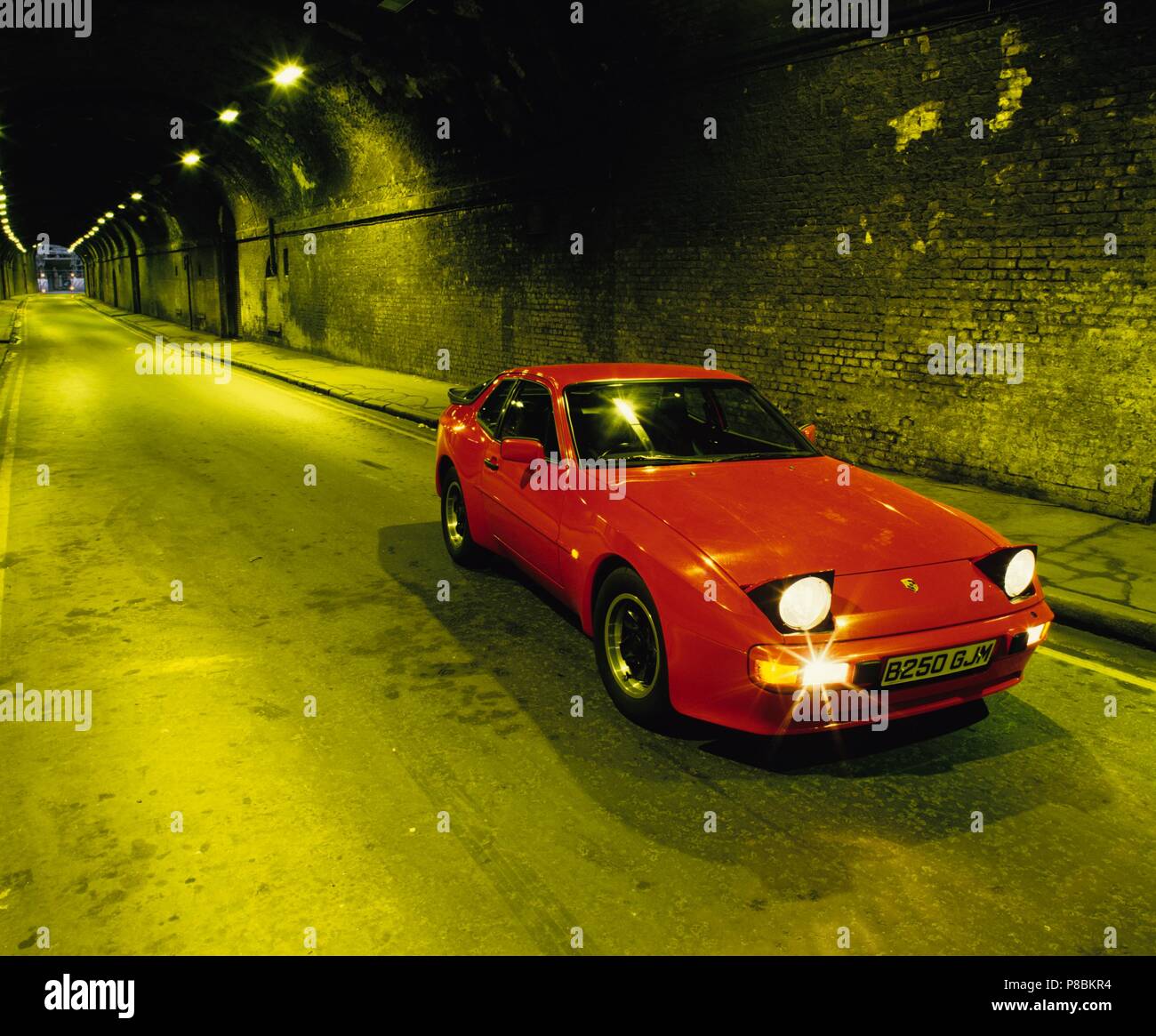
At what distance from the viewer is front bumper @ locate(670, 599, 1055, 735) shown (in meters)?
3.30

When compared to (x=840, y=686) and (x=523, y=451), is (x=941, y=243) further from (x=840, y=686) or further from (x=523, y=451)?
(x=840, y=686)

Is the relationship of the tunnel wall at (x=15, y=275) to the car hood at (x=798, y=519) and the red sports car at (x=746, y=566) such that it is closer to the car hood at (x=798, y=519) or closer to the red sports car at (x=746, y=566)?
the red sports car at (x=746, y=566)

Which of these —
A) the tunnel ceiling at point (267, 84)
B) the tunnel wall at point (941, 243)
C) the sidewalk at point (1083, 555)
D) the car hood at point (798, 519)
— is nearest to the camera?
the car hood at point (798, 519)

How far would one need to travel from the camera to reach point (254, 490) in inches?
341

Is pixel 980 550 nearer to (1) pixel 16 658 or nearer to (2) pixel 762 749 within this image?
(2) pixel 762 749

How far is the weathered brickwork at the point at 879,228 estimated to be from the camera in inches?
286

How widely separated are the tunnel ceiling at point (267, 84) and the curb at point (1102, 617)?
9.81 meters

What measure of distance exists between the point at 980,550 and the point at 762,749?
1297mm

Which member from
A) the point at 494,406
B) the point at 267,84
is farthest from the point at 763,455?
the point at 267,84

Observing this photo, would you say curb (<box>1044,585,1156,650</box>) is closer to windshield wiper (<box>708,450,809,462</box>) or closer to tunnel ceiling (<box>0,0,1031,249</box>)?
windshield wiper (<box>708,450,809,462</box>)

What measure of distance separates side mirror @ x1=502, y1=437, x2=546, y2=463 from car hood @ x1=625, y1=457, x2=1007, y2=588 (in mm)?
606

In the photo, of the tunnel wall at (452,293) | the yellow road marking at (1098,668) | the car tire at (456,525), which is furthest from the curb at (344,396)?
the yellow road marking at (1098,668)

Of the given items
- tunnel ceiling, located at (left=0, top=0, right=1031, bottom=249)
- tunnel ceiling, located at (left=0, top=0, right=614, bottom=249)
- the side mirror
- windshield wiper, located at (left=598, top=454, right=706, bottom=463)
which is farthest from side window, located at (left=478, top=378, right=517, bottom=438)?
tunnel ceiling, located at (left=0, top=0, right=614, bottom=249)
